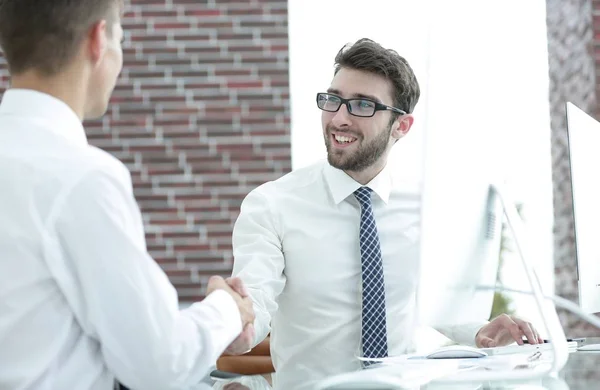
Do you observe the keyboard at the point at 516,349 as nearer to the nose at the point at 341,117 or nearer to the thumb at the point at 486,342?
the thumb at the point at 486,342

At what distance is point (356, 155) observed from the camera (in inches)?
89.0

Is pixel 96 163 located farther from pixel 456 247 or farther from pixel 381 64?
pixel 381 64

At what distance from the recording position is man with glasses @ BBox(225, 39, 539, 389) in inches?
83.0

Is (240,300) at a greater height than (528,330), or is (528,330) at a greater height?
(240,300)

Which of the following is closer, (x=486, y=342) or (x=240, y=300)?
(x=240, y=300)

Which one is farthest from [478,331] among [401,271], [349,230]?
[349,230]

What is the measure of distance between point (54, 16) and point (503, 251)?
3370 millimetres

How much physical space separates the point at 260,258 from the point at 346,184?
34 centimetres

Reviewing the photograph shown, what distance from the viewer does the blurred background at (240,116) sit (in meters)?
4.26

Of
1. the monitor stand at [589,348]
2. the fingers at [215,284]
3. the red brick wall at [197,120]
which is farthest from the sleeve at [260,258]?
the red brick wall at [197,120]

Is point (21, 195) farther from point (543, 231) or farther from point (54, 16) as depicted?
point (543, 231)

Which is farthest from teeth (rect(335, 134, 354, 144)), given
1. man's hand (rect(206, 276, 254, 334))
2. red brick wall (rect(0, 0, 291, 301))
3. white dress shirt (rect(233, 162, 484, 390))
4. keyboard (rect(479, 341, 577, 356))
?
red brick wall (rect(0, 0, 291, 301))

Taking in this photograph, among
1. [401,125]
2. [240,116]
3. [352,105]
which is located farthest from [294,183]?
[240,116]

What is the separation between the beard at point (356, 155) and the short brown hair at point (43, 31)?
3.51ft
